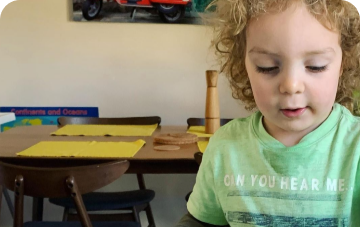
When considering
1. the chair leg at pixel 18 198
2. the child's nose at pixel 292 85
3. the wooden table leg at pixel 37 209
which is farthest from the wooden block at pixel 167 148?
the child's nose at pixel 292 85

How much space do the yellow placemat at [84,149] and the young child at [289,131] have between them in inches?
28.6

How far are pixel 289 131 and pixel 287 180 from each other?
80 mm

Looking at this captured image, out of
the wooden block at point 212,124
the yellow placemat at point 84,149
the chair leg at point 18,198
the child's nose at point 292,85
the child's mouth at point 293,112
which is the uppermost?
the child's nose at point 292,85

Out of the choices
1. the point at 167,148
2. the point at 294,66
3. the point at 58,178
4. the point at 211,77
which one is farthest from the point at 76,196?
the point at 294,66

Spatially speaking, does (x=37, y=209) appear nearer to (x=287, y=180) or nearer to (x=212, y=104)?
(x=212, y=104)

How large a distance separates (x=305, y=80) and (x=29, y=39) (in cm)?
193

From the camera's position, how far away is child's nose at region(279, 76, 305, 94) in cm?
58

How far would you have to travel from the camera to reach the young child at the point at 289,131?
592mm

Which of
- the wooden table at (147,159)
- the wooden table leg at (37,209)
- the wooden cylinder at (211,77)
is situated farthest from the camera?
the wooden table leg at (37,209)

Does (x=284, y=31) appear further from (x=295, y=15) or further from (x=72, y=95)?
(x=72, y=95)

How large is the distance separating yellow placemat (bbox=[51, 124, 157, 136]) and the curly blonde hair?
3.30ft

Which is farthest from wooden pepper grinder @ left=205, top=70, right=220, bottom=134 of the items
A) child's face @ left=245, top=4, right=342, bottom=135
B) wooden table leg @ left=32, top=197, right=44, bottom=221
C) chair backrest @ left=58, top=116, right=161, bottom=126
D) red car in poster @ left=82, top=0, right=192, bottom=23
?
child's face @ left=245, top=4, right=342, bottom=135

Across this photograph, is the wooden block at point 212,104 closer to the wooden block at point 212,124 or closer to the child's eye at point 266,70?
the wooden block at point 212,124

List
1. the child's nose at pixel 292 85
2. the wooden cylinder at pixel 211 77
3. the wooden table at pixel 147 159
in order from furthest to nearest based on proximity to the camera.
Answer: the wooden cylinder at pixel 211 77, the wooden table at pixel 147 159, the child's nose at pixel 292 85
